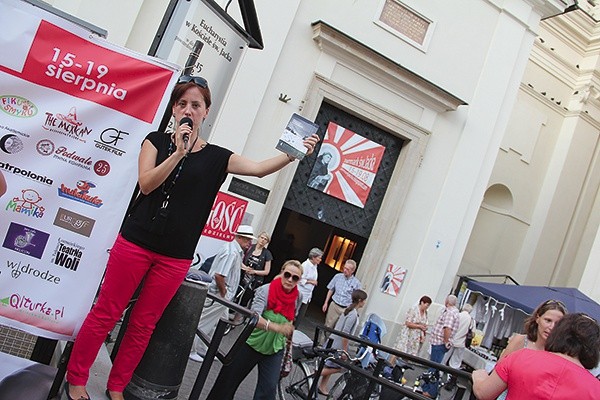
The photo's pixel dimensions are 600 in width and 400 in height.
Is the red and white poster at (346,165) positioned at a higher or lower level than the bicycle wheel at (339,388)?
higher

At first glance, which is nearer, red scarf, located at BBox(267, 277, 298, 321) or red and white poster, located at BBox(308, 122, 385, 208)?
red scarf, located at BBox(267, 277, 298, 321)

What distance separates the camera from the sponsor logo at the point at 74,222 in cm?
340

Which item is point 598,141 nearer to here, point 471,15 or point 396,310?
point 471,15

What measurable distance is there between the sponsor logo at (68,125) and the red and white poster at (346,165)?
9466 mm

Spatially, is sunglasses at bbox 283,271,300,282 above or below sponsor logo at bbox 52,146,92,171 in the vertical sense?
below

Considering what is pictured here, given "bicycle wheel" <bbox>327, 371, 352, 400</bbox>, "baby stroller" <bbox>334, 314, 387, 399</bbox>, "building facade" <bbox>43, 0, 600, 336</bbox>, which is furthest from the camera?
"building facade" <bbox>43, 0, 600, 336</bbox>

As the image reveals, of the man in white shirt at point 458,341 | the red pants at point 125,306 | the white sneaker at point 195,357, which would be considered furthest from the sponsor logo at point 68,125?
the man in white shirt at point 458,341

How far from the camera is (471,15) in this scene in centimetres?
1395

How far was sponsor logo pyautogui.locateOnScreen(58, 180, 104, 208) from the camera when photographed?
341 centimetres

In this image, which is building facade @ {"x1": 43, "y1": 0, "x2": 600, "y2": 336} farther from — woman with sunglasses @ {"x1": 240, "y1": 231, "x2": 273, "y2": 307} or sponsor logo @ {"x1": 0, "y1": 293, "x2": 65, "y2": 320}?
sponsor logo @ {"x1": 0, "y1": 293, "x2": 65, "y2": 320}

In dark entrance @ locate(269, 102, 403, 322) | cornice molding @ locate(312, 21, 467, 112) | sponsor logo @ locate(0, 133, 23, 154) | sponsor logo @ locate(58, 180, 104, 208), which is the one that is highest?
cornice molding @ locate(312, 21, 467, 112)

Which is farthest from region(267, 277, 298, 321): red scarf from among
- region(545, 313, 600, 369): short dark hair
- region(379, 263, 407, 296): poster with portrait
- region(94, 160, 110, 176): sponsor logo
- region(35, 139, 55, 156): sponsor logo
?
region(379, 263, 407, 296): poster with portrait

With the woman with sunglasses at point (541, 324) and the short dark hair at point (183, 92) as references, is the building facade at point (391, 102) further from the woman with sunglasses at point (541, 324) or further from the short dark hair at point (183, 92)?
the woman with sunglasses at point (541, 324)

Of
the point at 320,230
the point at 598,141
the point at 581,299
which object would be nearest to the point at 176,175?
the point at 581,299
